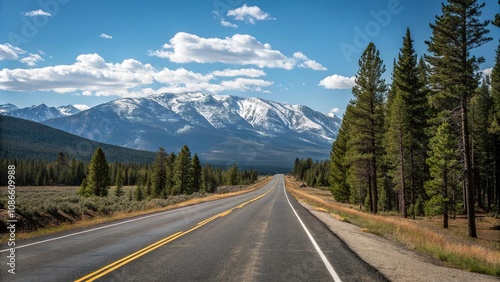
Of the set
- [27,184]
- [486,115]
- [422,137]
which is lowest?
[27,184]

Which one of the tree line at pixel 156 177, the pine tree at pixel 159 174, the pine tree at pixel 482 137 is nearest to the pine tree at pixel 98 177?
the tree line at pixel 156 177

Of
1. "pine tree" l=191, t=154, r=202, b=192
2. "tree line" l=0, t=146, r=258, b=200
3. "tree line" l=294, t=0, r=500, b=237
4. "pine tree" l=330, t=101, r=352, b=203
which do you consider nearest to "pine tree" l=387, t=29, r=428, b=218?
"tree line" l=294, t=0, r=500, b=237

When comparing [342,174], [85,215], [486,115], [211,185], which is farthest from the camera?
[211,185]

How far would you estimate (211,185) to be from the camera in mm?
105750

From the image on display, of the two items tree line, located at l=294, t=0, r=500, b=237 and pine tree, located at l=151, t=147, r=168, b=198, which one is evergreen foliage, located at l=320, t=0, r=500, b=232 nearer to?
tree line, located at l=294, t=0, r=500, b=237

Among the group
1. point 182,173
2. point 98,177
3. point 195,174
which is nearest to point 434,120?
point 98,177

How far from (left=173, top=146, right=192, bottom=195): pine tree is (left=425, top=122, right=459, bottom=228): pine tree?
159ft

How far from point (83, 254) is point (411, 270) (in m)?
8.66

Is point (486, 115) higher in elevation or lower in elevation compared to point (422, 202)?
higher

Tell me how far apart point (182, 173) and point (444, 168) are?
5078 cm

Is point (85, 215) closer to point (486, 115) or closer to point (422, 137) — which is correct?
point (422, 137)

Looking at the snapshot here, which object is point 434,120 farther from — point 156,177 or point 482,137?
point 156,177

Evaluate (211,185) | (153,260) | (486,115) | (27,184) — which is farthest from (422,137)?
(27,184)

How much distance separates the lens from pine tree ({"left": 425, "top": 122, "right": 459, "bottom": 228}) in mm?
31766
